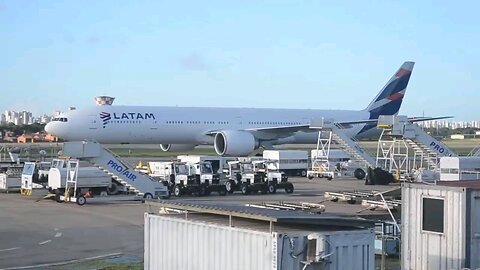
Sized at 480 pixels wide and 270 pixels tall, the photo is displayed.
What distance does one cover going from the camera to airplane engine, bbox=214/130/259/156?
50.8 metres

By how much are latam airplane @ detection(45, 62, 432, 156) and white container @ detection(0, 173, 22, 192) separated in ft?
52.9

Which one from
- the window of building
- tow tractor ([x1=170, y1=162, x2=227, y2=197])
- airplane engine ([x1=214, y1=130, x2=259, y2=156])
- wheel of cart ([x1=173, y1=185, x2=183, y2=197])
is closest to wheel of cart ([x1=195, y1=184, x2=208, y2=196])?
tow tractor ([x1=170, y1=162, x2=227, y2=197])

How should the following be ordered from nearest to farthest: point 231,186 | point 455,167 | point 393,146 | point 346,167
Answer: point 455,167
point 231,186
point 393,146
point 346,167

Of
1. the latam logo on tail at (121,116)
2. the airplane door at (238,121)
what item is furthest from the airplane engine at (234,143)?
the latam logo on tail at (121,116)

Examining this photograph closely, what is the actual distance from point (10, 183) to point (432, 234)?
85.4 feet

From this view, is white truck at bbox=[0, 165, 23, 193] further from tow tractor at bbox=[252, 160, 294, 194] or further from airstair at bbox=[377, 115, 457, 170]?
airstair at bbox=[377, 115, 457, 170]

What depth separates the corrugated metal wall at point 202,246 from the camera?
9.07 meters

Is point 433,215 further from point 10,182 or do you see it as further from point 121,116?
point 121,116

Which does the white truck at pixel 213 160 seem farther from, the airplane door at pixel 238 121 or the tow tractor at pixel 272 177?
the airplane door at pixel 238 121

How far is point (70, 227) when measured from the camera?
21.4m

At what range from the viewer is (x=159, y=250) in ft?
35.5

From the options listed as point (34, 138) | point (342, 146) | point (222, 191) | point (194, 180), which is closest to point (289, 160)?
point (342, 146)

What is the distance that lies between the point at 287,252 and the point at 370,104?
5868 cm

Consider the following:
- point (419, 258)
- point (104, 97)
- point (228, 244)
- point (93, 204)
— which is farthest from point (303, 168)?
point (104, 97)
